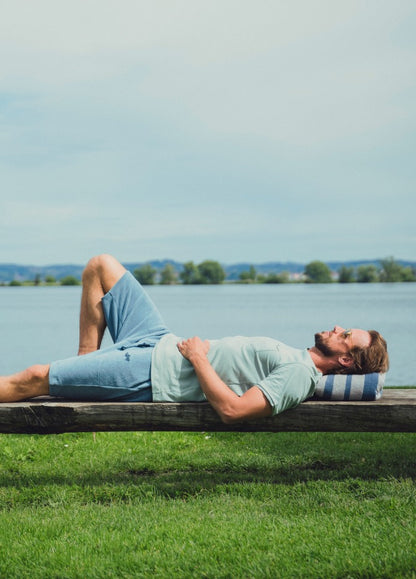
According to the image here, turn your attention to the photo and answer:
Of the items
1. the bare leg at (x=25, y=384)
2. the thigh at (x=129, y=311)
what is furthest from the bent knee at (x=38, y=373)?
the thigh at (x=129, y=311)

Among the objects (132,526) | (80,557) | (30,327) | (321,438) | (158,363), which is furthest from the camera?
(30,327)

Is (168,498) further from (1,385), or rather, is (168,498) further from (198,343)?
(1,385)

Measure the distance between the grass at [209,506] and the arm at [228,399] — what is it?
2.16 ft

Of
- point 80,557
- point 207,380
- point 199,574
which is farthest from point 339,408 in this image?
point 80,557

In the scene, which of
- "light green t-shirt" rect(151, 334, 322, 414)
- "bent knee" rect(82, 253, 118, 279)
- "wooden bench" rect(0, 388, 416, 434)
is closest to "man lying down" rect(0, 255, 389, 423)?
"light green t-shirt" rect(151, 334, 322, 414)

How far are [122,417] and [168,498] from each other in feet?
2.39

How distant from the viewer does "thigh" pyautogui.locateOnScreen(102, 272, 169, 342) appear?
17.7 ft

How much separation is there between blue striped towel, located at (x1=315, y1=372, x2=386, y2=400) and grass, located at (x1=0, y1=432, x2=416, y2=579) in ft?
2.37

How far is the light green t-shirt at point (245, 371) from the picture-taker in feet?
15.3

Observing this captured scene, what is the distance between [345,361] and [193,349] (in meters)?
1.10

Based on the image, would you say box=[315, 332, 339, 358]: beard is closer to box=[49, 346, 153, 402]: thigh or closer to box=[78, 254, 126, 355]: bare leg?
box=[49, 346, 153, 402]: thigh

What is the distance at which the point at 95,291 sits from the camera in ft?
18.0

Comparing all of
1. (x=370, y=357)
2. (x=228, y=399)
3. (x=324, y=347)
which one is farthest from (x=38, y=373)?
(x=370, y=357)

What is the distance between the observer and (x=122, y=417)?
4.86 m
